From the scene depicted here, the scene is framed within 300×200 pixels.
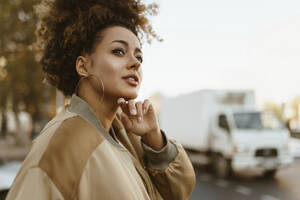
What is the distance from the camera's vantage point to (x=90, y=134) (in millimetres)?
1208

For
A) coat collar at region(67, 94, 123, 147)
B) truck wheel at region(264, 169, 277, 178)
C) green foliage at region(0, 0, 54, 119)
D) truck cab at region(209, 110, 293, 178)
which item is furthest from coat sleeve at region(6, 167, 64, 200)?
green foliage at region(0, 0, 54, 119)

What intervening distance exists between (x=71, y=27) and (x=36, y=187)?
80 cm

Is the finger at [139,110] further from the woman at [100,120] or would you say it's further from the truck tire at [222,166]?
the truck tire at [222,166]

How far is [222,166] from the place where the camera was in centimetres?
992

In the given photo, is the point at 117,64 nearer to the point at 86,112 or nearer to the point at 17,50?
Answer: the point at 86,112

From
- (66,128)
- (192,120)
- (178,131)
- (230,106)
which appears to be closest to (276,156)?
(230,106)

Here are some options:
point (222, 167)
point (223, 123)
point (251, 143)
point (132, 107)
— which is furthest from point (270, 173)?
point (132, 107)

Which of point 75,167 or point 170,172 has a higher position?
point 75,167

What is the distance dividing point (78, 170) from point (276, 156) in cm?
911

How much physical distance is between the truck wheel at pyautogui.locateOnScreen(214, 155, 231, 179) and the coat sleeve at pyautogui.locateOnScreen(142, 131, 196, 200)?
8.35m

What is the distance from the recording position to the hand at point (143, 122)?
167 centimetres

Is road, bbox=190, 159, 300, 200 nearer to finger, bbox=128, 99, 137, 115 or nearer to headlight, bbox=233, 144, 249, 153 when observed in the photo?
headlight, bbox=233, 144, 249, 153

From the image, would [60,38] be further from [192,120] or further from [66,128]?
[192,120]

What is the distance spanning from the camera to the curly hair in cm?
156
